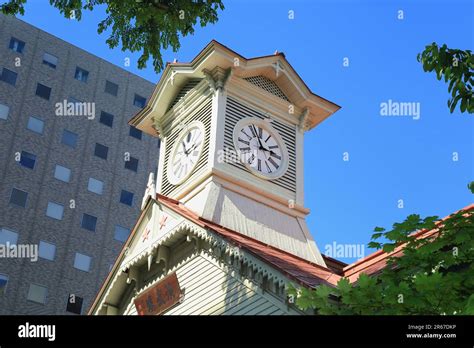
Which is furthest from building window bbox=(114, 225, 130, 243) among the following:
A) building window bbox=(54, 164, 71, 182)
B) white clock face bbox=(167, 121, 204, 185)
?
white clock face bbox=(167, 121, 204, 185)

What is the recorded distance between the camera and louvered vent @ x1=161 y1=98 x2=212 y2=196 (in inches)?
913

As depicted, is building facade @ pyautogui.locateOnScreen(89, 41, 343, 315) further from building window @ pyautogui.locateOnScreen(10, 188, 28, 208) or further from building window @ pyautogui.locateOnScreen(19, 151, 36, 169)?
building window @ pyautogui.locateOnScreen(19, 151, 36, 169)

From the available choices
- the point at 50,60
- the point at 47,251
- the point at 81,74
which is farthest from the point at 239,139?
the point at 81,74

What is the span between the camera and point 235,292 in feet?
59.7

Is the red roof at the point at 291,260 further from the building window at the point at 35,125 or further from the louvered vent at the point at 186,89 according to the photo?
the building window at the point at 35,125

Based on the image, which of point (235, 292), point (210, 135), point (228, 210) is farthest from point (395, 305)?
point (210, 135)

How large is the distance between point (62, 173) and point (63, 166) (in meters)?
0.66

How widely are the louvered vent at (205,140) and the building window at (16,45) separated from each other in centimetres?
4032

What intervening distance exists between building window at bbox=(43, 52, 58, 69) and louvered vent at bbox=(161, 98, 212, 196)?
133 feet

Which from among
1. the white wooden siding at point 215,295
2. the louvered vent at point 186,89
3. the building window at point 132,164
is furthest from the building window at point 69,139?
the white wooden siding at point 215,295

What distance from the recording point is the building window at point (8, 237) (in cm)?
5300

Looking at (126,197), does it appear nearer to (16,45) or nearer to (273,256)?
(16,45)

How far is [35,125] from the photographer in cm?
5966

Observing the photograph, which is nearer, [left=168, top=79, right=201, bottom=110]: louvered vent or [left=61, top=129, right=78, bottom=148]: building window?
[left=168, top=79, right=201, bottom=110]: louvered vent
